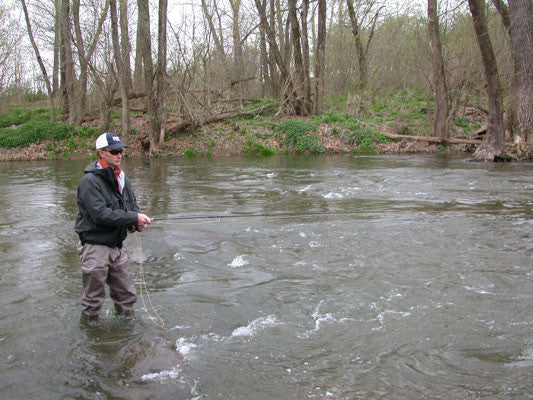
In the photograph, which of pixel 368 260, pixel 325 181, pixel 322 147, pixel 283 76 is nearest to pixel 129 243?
pixel 368 260

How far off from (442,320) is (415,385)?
1216 mm

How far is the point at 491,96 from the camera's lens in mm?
17328

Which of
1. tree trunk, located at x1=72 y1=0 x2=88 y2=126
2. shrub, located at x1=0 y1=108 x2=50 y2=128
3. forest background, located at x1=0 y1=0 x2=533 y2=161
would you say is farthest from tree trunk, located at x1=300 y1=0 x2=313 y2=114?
shrub, located at x1=0 y1=108 x2=50 y2=128

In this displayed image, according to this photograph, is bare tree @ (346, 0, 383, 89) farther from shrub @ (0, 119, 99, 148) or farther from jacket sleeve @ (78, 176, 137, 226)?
jacket sleeve @ (78, 176, 137, 226)

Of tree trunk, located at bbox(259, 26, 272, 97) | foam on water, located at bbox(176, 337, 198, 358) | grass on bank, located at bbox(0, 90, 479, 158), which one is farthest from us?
tree trunk, located at bbox(259, 26, 272, 97)

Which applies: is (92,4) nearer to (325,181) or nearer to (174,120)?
(174,120)

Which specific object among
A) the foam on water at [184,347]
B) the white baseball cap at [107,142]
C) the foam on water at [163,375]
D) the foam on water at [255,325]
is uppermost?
the white baseball cap at [107,142]

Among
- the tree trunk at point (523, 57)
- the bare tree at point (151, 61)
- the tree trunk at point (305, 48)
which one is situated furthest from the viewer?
the tree trunk at point (305, 48)

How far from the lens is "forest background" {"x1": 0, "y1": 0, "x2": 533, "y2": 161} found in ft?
62.7

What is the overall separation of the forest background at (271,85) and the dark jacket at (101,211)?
16034 millimetres

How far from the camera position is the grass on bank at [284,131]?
22906 millimetres

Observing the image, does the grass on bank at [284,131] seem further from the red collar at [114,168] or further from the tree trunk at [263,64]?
the red collar at [114,168]

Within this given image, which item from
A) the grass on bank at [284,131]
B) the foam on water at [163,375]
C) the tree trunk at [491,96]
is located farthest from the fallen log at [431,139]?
the foam on water at [163,375]

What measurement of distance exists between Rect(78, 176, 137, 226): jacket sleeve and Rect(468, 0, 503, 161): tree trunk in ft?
52.9
